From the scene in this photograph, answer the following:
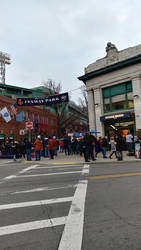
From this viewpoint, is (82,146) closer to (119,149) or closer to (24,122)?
(119,149)

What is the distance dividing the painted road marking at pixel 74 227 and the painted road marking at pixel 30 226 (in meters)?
0.18

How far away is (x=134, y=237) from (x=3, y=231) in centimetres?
211

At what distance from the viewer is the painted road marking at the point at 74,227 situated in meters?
2.99

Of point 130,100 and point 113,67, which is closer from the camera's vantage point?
point 130,100

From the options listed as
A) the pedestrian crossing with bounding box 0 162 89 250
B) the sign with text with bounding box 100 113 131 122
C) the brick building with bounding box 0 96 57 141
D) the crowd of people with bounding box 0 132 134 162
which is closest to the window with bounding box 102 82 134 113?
the sign with text with bounding box 100 113 131 122

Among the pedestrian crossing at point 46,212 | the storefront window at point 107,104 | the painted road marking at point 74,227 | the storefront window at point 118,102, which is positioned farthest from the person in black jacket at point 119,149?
the storefront window at point 107,104

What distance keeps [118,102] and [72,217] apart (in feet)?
61.4

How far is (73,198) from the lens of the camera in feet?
17.6

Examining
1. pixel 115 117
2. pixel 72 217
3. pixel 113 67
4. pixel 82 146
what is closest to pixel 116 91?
pixel 113 67

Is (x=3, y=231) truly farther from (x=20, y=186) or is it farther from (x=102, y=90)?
(x=102, y=90)

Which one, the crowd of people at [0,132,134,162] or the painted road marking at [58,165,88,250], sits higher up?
the crowd of people at [0,132,134,162]

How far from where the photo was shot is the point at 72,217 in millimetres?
4039

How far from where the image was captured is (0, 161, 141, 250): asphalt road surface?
3.05m

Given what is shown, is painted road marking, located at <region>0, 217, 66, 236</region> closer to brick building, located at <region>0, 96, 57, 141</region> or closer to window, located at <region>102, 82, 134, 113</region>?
window, located at <region>102, 82, 134, 113</region>
